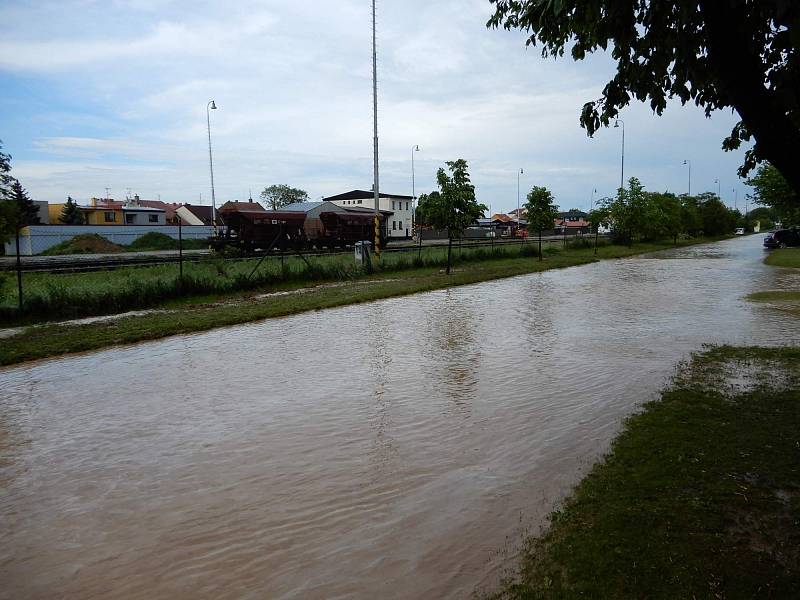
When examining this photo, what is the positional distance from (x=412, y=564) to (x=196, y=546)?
63.9 inches

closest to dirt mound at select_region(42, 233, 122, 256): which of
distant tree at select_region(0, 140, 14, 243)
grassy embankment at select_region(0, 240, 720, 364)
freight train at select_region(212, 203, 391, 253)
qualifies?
freight train at select_region(212, 203, 391, 253)

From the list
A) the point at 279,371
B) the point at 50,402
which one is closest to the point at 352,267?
the point at 279,371

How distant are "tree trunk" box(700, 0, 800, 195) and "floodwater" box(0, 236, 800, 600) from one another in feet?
10.1

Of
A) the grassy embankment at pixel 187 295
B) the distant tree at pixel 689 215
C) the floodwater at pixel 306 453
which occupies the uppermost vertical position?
the distant tree at pixel 689 215

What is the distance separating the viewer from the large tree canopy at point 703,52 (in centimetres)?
374

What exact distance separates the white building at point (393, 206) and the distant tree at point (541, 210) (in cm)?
4004

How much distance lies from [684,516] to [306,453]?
354cm

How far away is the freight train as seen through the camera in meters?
37.7

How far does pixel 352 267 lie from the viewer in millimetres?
24516

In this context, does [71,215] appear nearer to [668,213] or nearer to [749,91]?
[668,213]

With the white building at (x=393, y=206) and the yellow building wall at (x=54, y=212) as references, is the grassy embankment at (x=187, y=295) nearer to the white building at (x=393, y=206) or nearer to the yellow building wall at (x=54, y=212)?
the white building at (x=393, y=206)

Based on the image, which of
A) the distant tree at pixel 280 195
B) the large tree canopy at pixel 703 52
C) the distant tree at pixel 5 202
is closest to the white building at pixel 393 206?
the distant tree at pixel 280 195

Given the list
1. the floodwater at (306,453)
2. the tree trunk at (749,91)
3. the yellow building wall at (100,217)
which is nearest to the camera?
the tree trunk at (749,91)

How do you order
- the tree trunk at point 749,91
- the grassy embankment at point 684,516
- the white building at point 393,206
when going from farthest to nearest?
the white building at point 393,206
the tree trunk at point 749,91
the grassy embankment at point 684,516
